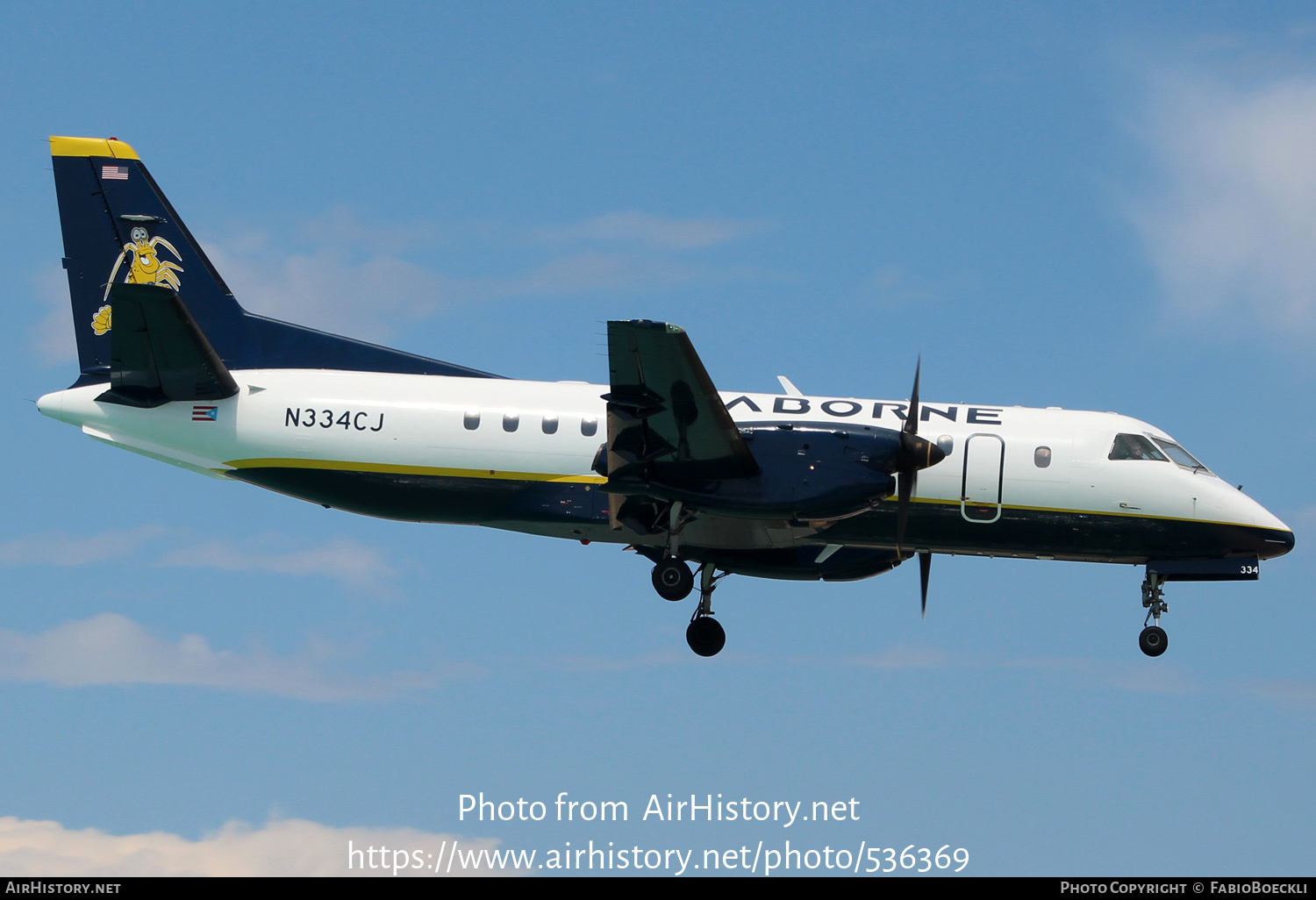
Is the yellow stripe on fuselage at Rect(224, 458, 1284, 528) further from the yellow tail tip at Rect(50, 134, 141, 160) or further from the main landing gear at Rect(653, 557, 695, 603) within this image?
the yellow tail tip at Rect(50, 134, 141, 160)

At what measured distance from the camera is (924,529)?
23266mm

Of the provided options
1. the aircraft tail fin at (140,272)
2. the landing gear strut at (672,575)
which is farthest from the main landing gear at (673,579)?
the aircraft tail fin at (140,272)

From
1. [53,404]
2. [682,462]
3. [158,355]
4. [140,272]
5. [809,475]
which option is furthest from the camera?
[140,272]

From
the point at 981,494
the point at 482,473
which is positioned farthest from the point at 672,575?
the point at 981,494

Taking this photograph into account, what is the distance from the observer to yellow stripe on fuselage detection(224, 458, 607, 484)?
23562 millimetres

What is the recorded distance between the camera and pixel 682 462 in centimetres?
2211

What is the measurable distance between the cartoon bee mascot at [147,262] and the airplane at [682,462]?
2124 mm

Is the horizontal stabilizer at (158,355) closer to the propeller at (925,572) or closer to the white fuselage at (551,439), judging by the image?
the white fuselage at (551,439)

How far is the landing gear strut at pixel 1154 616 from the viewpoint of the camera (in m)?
23.4

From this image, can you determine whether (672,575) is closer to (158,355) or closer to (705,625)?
(705,625)

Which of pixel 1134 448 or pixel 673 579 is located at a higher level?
pixel 1134 448

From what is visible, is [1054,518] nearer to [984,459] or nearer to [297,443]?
[984,459]

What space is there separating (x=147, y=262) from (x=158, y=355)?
357cm

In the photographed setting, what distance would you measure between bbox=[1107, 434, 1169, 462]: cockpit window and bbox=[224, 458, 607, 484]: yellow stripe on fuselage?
8.69 metres
